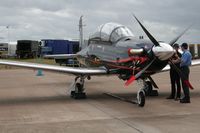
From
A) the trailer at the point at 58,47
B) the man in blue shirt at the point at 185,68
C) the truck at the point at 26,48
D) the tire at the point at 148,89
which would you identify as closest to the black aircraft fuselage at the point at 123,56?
the man in blue shirt at the point at 185,68

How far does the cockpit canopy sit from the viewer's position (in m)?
12.1

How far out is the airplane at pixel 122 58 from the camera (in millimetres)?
9938

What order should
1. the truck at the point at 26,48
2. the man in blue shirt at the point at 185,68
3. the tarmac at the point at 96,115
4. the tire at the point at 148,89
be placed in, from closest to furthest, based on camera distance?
the tarmac at the point at 96,115 < the man in blue shirt at the point at 185,68 < the tire at the point at 148,89 < the truck at the point at 26,48

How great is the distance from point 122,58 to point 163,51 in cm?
187

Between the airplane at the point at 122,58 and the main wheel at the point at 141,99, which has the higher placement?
the airplane at the point at 122,58

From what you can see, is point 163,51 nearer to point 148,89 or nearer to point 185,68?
point 185,68

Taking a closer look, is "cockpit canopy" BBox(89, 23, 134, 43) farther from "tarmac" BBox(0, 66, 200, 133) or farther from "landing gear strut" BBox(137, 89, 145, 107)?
"landing gear strut" BBox(137, 89, 145, 107)

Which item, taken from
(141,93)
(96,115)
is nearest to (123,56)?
(141,93)

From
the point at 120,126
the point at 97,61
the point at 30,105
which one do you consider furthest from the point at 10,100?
the point at 120,126

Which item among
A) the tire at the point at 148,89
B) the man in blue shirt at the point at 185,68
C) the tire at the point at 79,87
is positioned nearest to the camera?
the man in blue shirt at the point at 185,68

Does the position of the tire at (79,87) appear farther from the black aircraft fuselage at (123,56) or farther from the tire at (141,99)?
the tire at (141,99)

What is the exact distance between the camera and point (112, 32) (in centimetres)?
1234

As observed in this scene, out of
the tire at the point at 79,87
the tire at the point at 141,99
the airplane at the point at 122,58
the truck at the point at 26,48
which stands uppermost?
the truck at the point at 26,48

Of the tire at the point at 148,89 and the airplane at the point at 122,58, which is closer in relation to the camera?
the airplane at the point at 122,58
